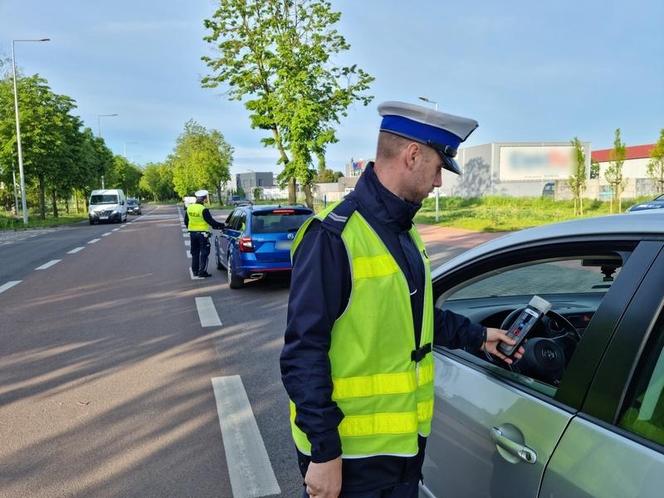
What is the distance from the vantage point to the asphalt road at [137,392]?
10.8ft

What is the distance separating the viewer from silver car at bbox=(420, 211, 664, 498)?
4.58 feet

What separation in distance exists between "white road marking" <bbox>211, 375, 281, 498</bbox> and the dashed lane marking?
7.94ft

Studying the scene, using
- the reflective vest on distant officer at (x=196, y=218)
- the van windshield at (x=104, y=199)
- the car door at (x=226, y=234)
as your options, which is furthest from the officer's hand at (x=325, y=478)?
the van windshield at (x=104, y=199)

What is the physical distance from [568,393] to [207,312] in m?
6.86

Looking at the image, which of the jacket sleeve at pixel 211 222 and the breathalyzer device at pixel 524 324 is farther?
the jacket sleeve at pixel 211 222

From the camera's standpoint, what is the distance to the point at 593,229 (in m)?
1.68

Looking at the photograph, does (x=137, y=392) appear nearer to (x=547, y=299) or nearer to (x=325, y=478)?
(x=547, y=299)

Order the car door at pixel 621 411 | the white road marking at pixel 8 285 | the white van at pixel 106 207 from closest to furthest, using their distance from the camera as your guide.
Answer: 1. the car door at pixel 621 411
2. the white road marking at pixel 8 285
3. the white van at pixel 106 207

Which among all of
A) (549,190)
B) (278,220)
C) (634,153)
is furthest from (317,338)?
(634,153)

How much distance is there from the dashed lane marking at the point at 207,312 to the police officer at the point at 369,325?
571 cm

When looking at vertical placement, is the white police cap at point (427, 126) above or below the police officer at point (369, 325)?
above

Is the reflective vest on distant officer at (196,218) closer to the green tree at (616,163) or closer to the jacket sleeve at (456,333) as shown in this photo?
the jacket sleeve at (456,333)

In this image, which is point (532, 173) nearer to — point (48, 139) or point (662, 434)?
point (48, 139)

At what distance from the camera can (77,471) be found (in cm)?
334
